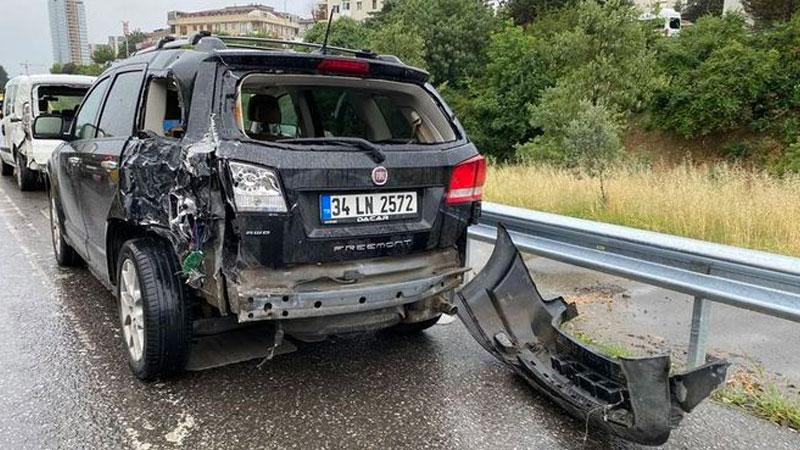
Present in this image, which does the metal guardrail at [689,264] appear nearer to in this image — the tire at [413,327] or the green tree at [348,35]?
the tire at [413,327]

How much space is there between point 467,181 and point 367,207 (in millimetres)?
709

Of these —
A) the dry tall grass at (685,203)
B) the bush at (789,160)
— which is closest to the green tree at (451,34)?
the bush at (789,160)

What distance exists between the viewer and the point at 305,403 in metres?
3.30

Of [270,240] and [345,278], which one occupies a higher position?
[270,240]

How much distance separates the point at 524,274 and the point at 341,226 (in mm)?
1449

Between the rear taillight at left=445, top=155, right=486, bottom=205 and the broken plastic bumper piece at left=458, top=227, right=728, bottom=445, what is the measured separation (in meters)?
0.49

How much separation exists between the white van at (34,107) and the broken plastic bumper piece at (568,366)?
29.4ft

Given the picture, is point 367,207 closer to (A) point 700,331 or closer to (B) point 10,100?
(A) point 700,331

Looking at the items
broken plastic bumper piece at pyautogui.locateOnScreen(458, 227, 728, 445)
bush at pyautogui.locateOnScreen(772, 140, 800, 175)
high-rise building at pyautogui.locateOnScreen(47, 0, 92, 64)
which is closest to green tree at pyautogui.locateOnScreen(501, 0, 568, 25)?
bush at pyautogui.locateOnScreen(772, 140, 800, 175)

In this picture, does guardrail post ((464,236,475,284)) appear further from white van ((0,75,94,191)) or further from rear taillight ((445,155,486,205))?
white van ((0,75,94,191))

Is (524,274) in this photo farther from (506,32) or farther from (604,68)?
(506,32)

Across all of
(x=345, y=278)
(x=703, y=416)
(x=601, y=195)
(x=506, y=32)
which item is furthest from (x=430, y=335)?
(x=506, y=32)

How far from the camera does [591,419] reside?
2961 millimetres

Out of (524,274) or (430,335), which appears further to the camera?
(430,335)
